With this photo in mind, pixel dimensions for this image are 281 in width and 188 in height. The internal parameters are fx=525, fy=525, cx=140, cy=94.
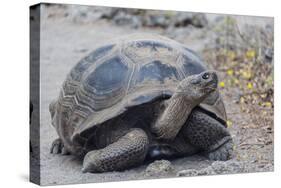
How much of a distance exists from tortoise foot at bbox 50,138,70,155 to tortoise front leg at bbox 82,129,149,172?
0.49 metres

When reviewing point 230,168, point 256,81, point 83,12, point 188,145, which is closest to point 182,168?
point 188,145

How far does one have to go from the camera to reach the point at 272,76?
6.46m

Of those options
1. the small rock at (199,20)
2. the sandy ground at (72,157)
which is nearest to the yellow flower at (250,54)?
the sandy ground at (72,157)

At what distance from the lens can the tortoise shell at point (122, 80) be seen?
16.4 feet

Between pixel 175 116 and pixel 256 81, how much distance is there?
1938 millimetres

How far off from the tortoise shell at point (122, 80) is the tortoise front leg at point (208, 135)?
121mm

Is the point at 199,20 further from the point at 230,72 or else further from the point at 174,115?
the point at 174,115

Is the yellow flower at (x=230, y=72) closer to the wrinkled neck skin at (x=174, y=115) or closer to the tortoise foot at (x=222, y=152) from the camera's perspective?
the tortoise foot at (x=222, y=152)

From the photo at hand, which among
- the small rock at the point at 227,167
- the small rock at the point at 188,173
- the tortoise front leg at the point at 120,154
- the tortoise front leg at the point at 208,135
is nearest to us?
the tortoise front leg at the point at 120,154

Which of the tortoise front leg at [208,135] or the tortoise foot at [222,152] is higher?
the tortoise front leg at [208,135]

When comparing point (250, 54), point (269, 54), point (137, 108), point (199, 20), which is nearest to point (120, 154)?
point (137, 108)

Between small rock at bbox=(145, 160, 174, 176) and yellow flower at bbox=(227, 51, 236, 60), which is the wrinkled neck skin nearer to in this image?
small rock at bbox=(145, 160, 174, 176)

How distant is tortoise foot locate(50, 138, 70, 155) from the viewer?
5.35 m

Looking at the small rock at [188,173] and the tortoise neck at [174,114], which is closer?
the tortoise neck at [174,114]
